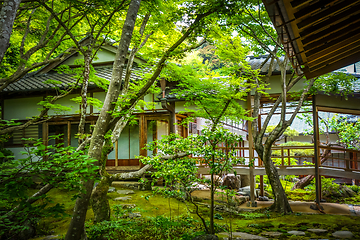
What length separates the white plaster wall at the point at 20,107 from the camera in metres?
14.4

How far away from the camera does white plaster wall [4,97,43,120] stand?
1443cm

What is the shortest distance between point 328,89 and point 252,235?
6680 millimetres

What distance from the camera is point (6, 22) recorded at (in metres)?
3.25

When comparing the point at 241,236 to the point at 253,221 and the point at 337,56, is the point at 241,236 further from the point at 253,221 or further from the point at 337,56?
the point at 337,56

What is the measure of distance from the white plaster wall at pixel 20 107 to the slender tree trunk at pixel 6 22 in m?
12.5

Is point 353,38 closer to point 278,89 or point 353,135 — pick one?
point 278,89

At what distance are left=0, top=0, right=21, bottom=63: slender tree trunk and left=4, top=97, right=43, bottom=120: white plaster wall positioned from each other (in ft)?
41.1

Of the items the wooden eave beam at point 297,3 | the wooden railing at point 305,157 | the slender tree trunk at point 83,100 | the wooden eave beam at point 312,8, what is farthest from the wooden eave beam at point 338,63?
the slender tree trunk at point 83,100

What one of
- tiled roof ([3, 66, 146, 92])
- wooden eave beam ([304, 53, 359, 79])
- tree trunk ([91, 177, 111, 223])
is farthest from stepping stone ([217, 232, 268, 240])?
tiled roof ([3, 66, 146, 92])

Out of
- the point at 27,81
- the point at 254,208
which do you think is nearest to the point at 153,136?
the point at 254,208

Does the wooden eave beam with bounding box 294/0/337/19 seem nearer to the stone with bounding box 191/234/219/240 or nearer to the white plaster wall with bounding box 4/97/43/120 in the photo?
the stone with bounding box 191/234/219/240

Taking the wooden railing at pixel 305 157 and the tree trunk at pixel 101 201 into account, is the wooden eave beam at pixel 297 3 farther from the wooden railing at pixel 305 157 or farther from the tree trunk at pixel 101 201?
the tree trunk at pixel 101 201

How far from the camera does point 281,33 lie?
3186 mm

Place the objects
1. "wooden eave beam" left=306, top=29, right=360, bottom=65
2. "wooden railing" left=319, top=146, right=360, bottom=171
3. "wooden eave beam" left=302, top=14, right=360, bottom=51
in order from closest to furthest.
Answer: "wooden eave beam" left=302, top=14, right=360, bottom=51 < "wooden eave beam" left=306, top=29, right=360, bottom=65 < "wooden railing" left=319, top=146, right=360, bottom=171
